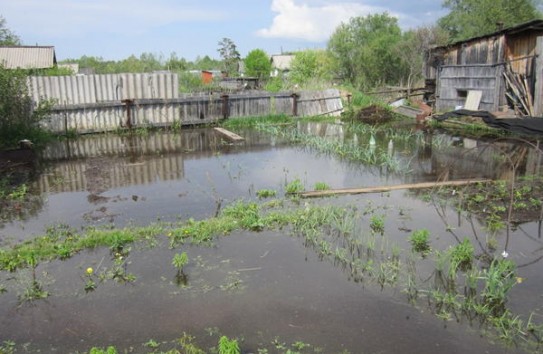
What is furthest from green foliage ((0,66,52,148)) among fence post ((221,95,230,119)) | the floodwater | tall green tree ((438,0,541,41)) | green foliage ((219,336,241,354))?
tall green tree ((438,0,541,41))

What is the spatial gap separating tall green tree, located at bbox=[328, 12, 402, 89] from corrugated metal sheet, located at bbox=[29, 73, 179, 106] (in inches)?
611

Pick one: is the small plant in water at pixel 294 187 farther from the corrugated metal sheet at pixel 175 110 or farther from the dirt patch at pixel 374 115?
the dirt patch at pixel 374 115

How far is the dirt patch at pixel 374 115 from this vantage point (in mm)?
19656

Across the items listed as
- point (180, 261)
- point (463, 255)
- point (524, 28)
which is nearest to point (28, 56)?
point (524, 28)

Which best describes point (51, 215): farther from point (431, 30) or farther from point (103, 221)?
point (431, 30)

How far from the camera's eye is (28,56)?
39656mm

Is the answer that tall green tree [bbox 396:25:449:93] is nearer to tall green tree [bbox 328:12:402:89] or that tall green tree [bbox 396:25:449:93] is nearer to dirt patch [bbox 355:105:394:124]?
tall green tree [bbox 328:12:402:89]

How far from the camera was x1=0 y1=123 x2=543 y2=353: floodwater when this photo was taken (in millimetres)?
4395

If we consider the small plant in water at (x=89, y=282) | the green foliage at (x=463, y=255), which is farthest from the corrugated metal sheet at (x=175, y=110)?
the green foliage at (x=463, y=255)

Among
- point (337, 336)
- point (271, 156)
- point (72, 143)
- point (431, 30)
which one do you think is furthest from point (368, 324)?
point (431, 30)

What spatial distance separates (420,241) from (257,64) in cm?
5441

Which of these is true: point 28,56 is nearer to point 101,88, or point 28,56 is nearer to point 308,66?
point 308,66

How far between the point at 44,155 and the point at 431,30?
29.5 metres

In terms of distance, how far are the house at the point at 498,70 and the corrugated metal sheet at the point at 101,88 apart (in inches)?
455
